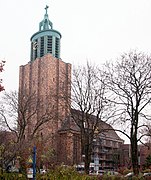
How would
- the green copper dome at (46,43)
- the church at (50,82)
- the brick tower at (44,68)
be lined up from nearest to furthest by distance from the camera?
the church at (50,82) < the brick tower at (44,68) < the green copper dome at (46,43)

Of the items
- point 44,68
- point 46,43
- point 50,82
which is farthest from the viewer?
point 46,43

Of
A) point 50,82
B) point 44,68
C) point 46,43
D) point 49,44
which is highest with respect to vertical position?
point 46,43

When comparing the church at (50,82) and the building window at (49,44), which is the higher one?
the building window at (49,44)

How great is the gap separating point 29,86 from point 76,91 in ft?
106

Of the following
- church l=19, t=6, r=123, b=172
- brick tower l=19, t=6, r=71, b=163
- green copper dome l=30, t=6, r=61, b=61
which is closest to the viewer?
church l=19, t=6, r=123, b=172

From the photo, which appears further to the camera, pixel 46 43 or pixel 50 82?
pixel 46 43

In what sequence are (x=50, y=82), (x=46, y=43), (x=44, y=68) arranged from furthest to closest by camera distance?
Result: (x=46, y=43)
(x=44, y=68)
(x=50, y=82)

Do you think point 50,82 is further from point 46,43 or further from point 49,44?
point 46,43

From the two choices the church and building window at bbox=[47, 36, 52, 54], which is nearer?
the church

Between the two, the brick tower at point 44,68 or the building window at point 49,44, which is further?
the building window at point 49,44

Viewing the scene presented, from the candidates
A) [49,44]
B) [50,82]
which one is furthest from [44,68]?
[49,44]

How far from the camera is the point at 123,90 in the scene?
25.7 m

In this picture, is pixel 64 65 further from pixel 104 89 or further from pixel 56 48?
A: pixel 104 89

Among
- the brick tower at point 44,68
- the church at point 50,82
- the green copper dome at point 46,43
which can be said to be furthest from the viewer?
the green copper dome at point 46,43
